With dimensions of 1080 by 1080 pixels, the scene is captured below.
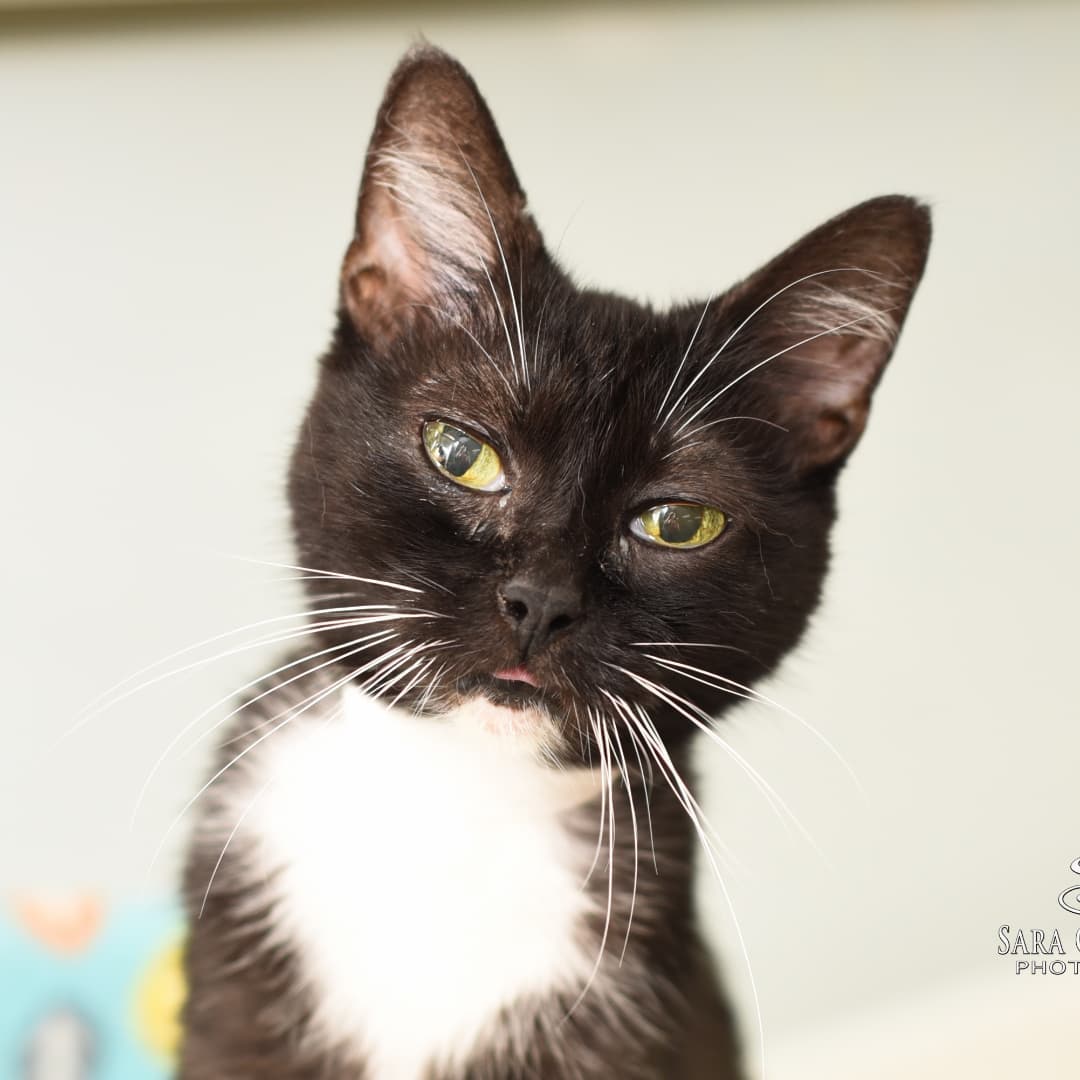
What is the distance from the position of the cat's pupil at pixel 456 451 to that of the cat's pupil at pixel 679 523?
0.46 ft

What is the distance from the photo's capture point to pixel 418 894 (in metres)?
A: 0.95

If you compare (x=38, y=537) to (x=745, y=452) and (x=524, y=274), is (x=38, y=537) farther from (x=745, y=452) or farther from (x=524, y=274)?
(x=745, y=452)

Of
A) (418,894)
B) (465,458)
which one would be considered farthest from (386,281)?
(418,894)

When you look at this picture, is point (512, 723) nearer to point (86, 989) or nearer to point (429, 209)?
point (429, 209)

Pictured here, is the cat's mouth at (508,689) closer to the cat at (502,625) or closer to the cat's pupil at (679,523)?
the cat at (502,625)

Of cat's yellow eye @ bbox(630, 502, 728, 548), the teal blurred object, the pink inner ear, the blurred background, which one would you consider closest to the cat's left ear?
cat's yellow eye @ bbox(630, 502, 728, 548)

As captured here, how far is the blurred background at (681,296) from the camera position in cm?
142

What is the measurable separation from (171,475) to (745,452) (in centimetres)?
81

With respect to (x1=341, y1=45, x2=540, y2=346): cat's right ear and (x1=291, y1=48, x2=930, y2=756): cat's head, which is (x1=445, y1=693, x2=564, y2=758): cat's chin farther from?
(x1=341, y1=45, x2=540, y2=346): cat's right ear

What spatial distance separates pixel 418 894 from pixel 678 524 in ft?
1.15

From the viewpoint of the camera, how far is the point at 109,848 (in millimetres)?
1544

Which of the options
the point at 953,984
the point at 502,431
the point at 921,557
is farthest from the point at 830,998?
the point at 502,431

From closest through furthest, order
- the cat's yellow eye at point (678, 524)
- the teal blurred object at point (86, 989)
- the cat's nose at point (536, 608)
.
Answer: the cat's nose at point (536, 608)
the cat's yellow eye at point (678, 524)
the teal blurred object at point (86, 989)

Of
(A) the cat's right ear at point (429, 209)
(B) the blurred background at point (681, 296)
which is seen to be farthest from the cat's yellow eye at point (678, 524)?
(B) the blurred background at point (681, 296)
